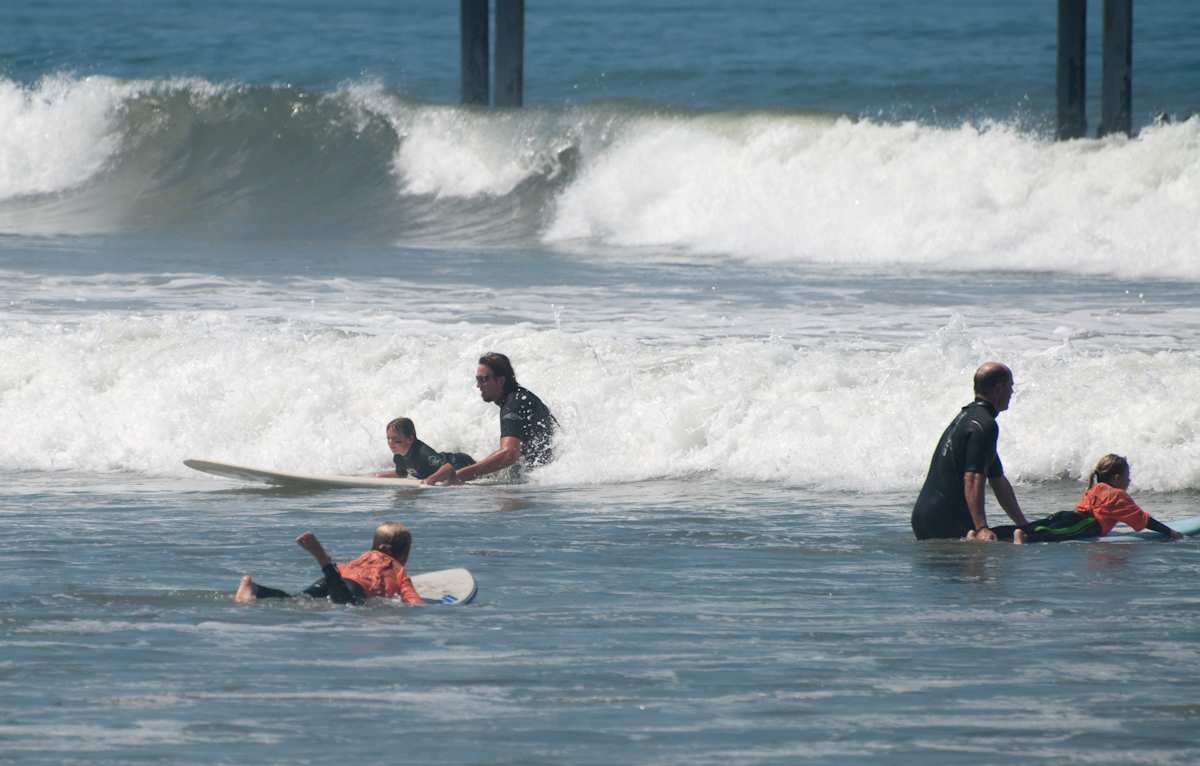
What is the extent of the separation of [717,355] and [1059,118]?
12951mm

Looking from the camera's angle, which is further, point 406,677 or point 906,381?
point 906,381

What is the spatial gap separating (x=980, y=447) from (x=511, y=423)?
154 inches

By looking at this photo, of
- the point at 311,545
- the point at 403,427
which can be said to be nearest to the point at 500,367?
the point at 403,427

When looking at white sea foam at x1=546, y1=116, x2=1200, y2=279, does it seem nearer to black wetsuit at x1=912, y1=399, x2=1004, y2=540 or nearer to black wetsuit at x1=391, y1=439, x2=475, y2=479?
black wetsuit at x1=391, y1=439, x2=475, y2=479

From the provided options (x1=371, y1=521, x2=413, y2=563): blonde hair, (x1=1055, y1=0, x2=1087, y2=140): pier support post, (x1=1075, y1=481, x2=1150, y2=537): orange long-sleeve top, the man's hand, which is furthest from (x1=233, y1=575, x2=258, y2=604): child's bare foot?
(x1=1055, y1=0, x2=1087, y2=140): pier support post

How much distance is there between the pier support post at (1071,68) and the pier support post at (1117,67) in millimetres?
319

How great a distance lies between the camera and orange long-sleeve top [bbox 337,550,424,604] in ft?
28.9

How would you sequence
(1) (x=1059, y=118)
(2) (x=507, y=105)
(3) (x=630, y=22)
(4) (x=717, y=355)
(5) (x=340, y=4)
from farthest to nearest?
(5) (x=340, y=4) → (3) (x=630, y=22) → (2) (x=507, y=105) → (1) (x=1059, y=118) → (4) (x=717, y=355)

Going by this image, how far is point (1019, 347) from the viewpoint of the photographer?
640 inches

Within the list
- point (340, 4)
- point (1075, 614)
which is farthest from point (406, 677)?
point (340, 4)

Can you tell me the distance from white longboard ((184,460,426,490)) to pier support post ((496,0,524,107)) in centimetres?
1632

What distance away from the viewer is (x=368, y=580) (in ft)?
28.9

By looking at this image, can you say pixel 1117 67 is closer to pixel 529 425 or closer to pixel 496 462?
pixel 529 425

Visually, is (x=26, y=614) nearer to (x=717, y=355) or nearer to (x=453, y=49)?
(x=717, y=355)
